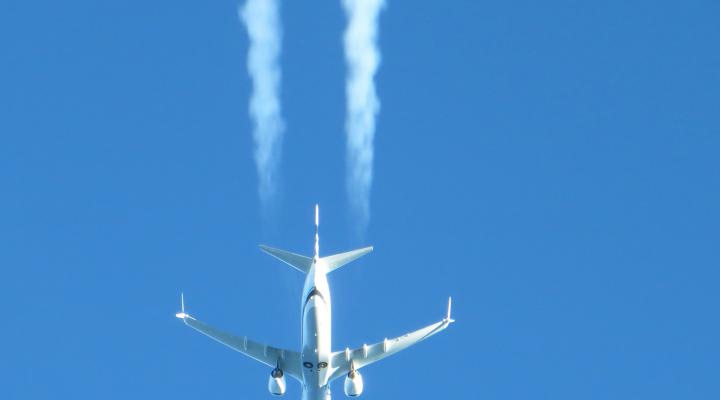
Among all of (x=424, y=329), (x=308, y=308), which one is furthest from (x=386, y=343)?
(x=308, y=308)

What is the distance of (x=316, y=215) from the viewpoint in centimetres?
10156

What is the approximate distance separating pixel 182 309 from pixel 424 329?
1626 cm

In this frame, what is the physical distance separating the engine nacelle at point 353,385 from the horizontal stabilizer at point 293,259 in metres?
7.55

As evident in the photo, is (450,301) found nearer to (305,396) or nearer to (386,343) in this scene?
(386,343)

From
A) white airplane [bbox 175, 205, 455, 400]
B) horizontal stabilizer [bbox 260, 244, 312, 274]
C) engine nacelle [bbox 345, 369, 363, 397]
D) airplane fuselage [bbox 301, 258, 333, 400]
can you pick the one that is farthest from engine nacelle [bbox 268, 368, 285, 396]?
horizontal stabilizer [bbox 260, 244, 312, 274]

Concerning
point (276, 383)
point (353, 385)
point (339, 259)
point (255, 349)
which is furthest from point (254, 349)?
point (339, 259)

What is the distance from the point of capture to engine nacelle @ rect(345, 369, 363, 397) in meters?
99.8

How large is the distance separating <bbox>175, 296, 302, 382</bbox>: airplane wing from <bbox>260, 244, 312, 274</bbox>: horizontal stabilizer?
21.7 feet

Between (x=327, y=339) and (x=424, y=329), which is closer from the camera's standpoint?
(x=327, y=339)

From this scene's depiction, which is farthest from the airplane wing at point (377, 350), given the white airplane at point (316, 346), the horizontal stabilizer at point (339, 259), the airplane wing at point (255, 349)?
the horizontal stabilizer at point (339, 259)

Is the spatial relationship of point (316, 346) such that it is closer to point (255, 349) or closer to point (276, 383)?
point (276, 383)

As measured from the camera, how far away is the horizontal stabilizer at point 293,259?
97125 millimetres

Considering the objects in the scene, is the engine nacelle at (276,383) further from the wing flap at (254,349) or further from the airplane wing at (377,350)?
the airplane wing at (377,350)

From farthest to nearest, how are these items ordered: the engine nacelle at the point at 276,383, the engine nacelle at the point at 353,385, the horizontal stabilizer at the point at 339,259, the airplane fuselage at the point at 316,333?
the engine nacelle at the point at 276,383 < the engine nacelle at the point at 353,385 < the horizontal stabilizer at the point at 339,259 < the airplane fuselage at the point at 316,333
